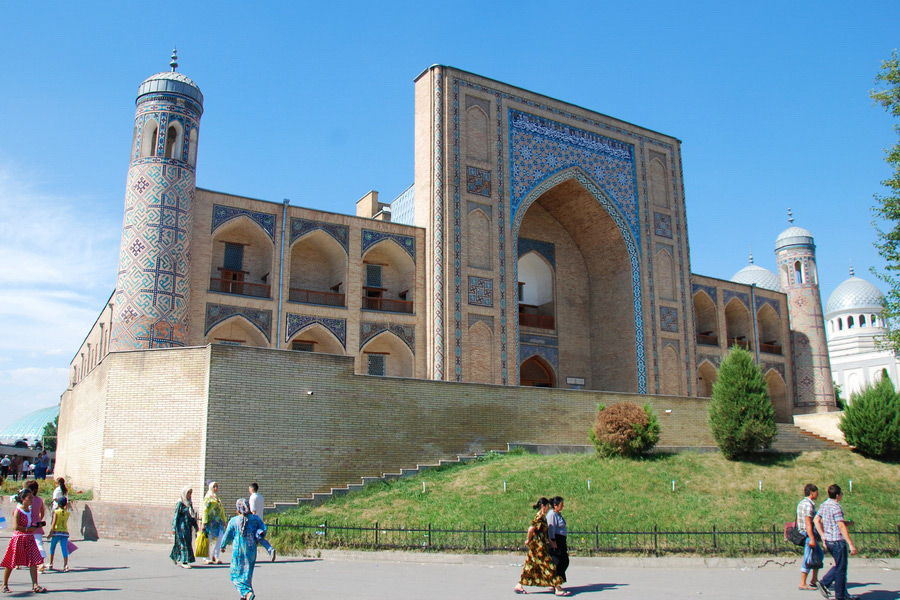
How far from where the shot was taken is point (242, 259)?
20.1m

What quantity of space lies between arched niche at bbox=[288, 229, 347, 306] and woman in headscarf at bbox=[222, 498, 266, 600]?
13178 mm

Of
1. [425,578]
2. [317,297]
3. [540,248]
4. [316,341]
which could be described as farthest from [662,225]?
[425,578]

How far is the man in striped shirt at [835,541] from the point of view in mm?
7035

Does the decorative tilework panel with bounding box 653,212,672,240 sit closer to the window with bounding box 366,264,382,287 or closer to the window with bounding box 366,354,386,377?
the window with bounding box 366,264,382,287

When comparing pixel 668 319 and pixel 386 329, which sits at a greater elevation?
pixel 668 319

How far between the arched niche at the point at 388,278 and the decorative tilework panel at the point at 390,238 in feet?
0.27

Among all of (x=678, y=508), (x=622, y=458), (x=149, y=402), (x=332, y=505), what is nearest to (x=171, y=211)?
(x=149, y=402)

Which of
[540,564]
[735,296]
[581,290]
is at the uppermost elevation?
[735,296]

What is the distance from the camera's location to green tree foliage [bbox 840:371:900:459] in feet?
51.5

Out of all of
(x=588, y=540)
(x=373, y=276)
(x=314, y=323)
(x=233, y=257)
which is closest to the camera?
(x=588, y=540)

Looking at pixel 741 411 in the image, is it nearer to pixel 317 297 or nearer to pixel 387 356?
pixel 387 356

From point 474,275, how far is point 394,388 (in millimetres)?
6331

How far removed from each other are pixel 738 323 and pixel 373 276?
14.7 m

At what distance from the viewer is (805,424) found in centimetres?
2209
